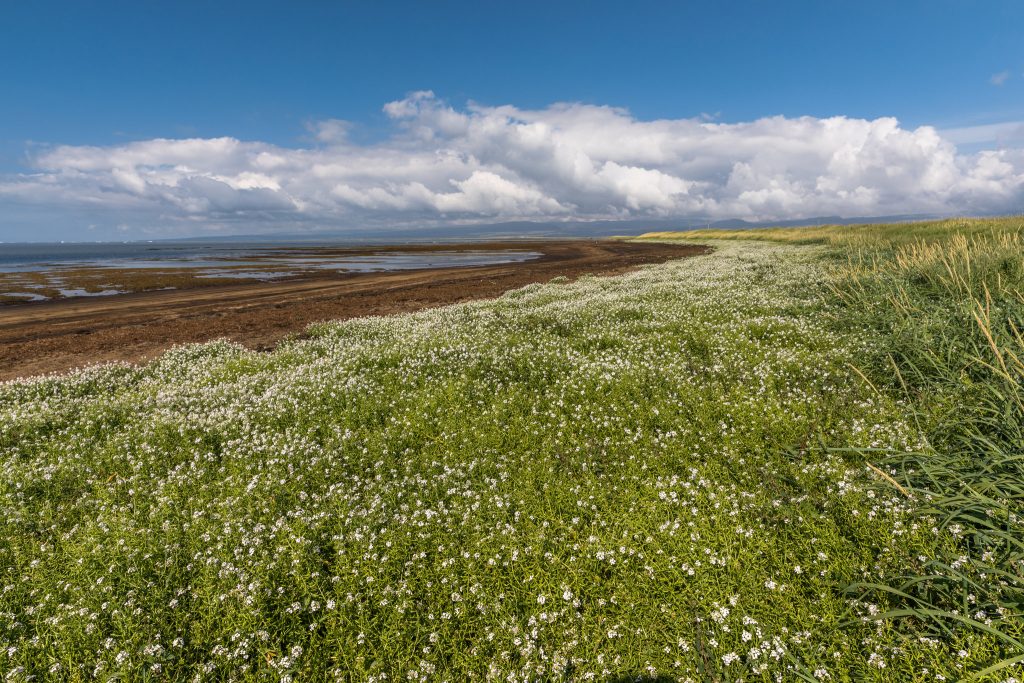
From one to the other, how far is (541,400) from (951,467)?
6855 mm

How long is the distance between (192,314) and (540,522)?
33.9 m

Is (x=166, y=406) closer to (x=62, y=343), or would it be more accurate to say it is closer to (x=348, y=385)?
(x=348, y=385)

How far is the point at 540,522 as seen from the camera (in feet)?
20.5

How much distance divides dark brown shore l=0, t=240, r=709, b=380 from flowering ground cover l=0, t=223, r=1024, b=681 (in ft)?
34.7

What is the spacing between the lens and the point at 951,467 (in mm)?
6008

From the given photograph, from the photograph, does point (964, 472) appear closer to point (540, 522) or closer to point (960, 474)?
point (960, 474)

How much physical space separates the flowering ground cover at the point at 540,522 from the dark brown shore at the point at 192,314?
416 inches

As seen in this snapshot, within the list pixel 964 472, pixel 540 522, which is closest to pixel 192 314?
pixel 540 522

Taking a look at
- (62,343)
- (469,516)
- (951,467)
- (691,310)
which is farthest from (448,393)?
(62,343)

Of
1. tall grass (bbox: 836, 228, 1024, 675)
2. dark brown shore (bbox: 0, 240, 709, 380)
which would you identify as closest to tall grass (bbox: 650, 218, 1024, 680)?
tall grass (bbox: 836, 228, 1024, 675)

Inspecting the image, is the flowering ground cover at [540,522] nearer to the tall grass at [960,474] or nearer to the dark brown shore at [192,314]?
the tall grass at [960,474]

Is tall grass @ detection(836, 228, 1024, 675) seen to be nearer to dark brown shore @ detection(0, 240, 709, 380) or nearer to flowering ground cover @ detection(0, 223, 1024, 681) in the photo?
flowering ground cover @ detection(0, 223, 1024, 681)

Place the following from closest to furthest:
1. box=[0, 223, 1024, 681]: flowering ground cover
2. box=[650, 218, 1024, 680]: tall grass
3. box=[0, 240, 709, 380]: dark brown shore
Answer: box=[650, 218, 1024, 680]: tall grass
box=[0, 223, 1024, 681]: flowering ground cover
box=[0, 240, 709, 380]: dark brown shore

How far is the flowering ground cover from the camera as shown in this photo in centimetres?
442
